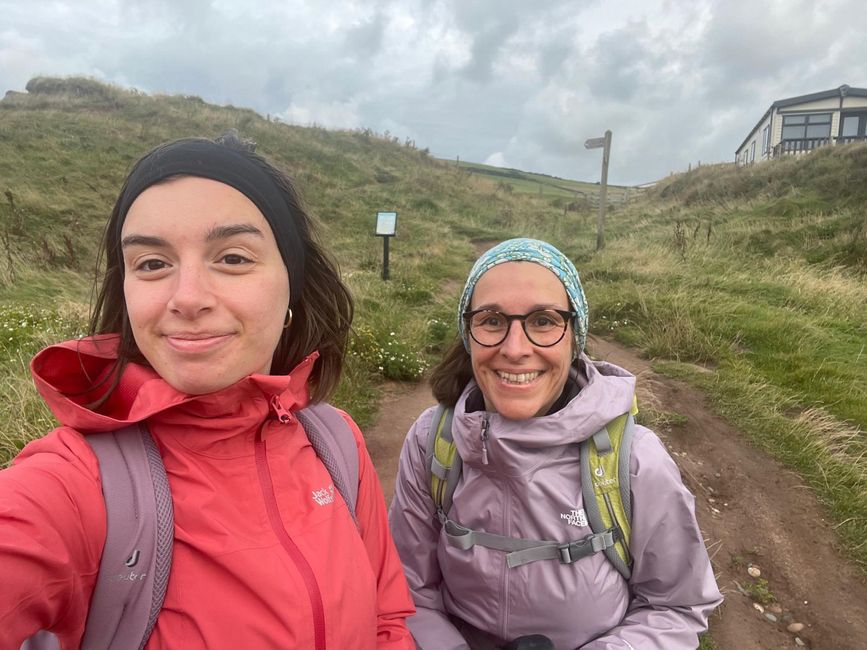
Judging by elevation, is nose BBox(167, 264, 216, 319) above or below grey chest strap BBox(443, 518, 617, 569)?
above

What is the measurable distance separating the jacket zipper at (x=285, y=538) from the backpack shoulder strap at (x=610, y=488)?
90 cm

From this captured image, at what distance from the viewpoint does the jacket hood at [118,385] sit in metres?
1.11

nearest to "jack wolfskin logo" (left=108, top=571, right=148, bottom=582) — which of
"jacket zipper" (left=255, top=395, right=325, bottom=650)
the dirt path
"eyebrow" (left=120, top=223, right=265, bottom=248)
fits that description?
"jacket zipper" (left=255, top=395, right=325, bottom=650)

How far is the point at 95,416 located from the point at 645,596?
1.65 m

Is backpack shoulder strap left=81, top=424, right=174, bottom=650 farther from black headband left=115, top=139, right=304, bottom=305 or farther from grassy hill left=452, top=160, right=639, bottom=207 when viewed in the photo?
grassy hill left=452, top=160, right=639, bottom=207

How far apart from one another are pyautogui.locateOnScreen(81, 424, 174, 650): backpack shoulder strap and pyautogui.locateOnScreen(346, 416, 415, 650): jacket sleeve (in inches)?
22.2

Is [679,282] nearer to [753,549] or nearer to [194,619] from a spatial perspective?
[753,549]

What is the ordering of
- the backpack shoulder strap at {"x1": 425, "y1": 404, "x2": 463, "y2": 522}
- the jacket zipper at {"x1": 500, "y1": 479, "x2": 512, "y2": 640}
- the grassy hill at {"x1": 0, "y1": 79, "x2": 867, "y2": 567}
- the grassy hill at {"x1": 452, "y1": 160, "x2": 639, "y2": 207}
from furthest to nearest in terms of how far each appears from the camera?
the grassy hill at {"x1": 452, "y1": 160, "x2": 639, "y2": 207} < the grassy hill at {"x1": 0, "y1": 79, "x2": 867, "y2": 567} < the backpack shoulder strap at {"x1": 425, "y1": 404, "x2": 463, "y2": 522} < the jacket zipper at {"x1": 500, "y1": 479, "x2": 512, "y2": 640}

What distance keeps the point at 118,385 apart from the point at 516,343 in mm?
1133

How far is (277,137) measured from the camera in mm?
28875

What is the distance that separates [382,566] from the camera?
1.53 meters

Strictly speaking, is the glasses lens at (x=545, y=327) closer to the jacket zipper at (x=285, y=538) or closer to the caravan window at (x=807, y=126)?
the jacket zipper at (x=285, y=538)

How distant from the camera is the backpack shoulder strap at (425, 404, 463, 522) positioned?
186 centimetres

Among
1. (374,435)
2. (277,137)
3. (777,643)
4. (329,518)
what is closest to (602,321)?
(374,435)
